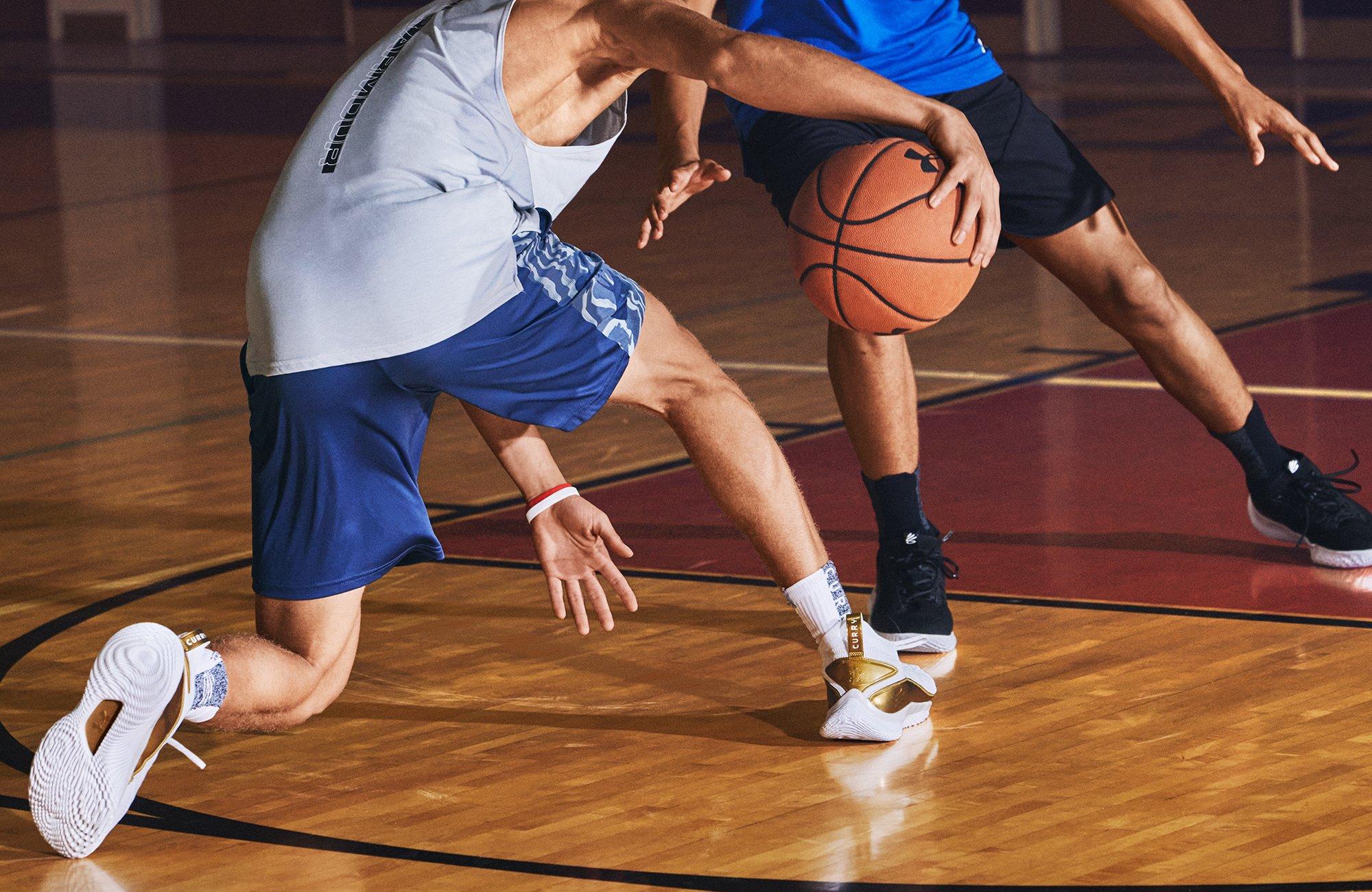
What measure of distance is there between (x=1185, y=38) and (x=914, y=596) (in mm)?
1110

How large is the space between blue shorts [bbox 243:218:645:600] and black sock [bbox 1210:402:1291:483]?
1503 millimetres

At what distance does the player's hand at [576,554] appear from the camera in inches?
136

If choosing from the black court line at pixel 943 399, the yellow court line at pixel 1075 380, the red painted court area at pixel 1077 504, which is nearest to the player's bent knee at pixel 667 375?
the red painted court area at pixel 1077 504

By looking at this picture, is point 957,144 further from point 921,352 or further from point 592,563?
point 921,352

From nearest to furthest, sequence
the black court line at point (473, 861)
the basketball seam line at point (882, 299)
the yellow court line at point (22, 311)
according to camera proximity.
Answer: the black court line at point (473, 861), the basketball seam line at point (882, 299), the yellow court line at point (22, 311)

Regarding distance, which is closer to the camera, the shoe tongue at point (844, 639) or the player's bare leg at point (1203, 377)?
the shoe tongue at point (844, 639)

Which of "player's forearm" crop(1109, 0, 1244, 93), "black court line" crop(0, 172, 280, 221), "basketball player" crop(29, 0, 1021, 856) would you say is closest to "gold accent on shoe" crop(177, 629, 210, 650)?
"basketball player" crop(29, 0, 1021, 856)

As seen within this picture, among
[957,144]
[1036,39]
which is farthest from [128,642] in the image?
[1036,39]

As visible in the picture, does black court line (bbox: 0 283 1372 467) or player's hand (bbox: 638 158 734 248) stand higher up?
player's hand (bbox: 638 158 734 248)

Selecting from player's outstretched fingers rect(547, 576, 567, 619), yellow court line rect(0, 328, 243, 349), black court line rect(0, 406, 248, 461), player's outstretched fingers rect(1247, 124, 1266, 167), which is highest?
player's outstretched fingers rect(1247, 124, 1266, 167)

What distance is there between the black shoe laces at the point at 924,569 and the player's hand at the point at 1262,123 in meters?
0.85

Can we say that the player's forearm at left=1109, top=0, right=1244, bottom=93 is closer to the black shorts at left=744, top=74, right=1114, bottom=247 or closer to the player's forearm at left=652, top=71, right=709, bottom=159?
the black shorts at left=744, top=74, right=1114, bottom=247

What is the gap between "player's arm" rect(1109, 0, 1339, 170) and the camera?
4.02m

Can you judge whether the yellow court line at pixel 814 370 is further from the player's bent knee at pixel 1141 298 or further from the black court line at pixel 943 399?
the player's bent knee at pixel 1141 298
